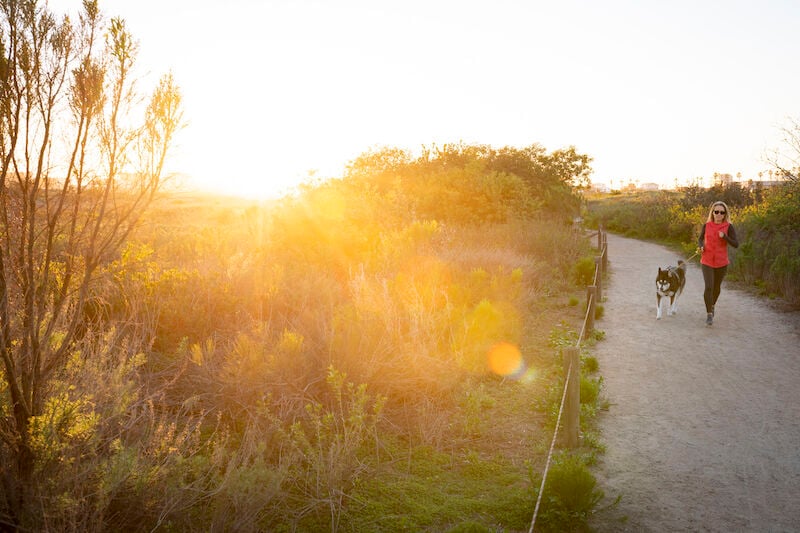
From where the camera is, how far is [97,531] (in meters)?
3.15

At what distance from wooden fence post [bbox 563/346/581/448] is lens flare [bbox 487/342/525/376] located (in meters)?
1.83

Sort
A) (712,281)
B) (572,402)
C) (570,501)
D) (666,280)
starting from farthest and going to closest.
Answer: (666,280) → (712,281) → (572,402) → (570,501)

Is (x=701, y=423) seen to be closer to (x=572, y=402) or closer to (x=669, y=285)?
(x=572, y=402)

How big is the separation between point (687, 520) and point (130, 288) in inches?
260

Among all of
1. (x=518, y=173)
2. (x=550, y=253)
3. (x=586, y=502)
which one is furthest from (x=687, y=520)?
(x=518, y=173)

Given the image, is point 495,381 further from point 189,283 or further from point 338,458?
point 189,283

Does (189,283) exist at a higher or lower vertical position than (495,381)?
higher

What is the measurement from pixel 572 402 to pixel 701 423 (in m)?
1.60

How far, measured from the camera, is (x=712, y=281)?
938 centimetres

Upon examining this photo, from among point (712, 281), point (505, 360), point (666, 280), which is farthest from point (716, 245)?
point (505, 360)

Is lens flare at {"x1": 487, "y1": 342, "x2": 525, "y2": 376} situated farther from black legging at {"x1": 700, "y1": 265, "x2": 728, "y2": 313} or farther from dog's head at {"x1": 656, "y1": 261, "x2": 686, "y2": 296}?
dog's head at {"x1": 656, "y1": 261, "x2": 686, "y2": 296}

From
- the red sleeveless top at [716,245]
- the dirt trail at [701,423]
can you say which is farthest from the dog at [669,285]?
the red sleeveless top at [716,245]

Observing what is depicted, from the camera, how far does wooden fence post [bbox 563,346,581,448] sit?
4.86m

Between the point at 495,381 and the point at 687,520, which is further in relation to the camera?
the point at 495,381
